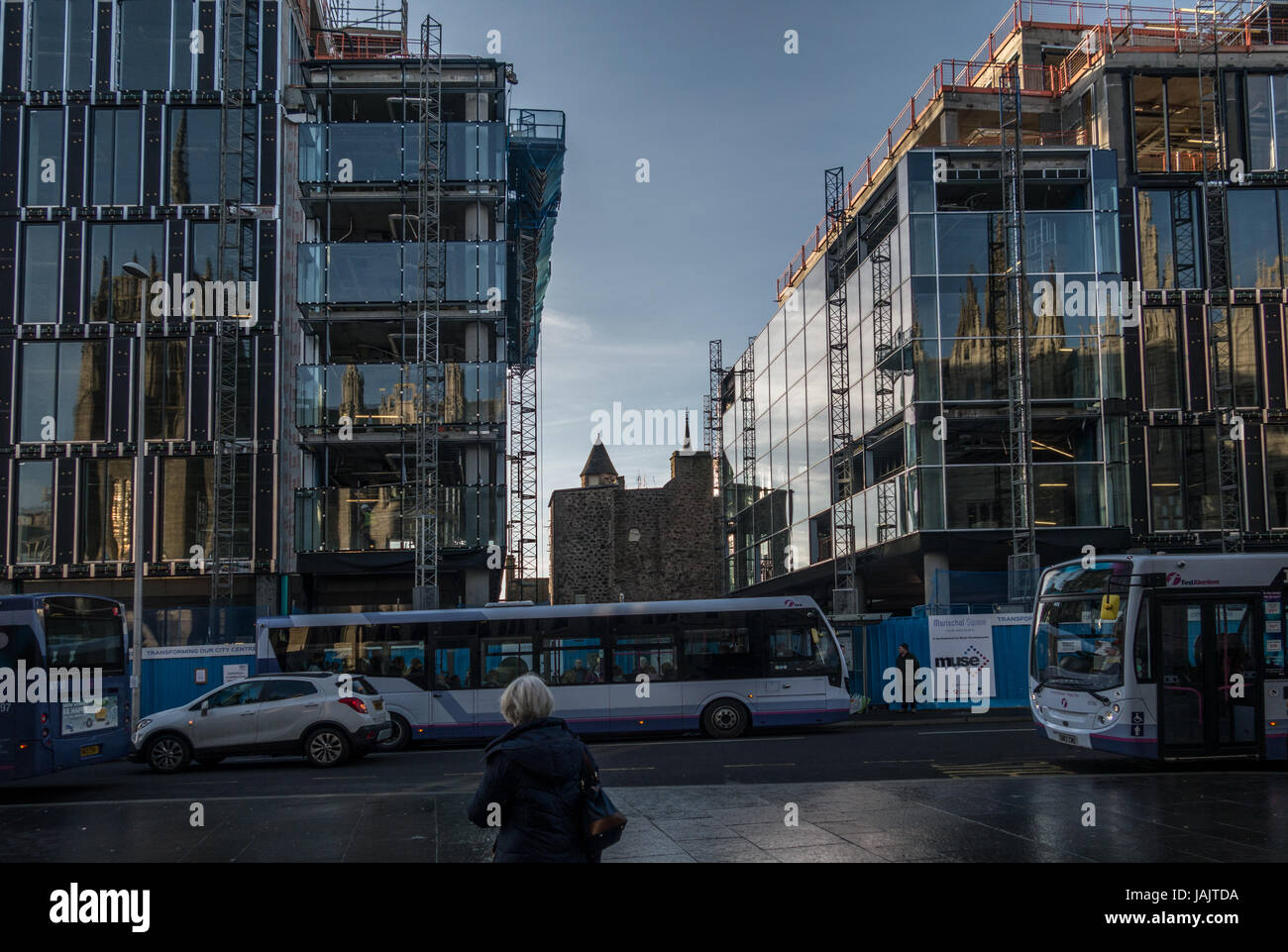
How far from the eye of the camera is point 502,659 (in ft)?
73.5

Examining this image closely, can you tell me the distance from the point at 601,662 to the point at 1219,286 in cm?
2368

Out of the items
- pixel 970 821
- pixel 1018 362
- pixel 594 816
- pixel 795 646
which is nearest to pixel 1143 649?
pixel 970 821

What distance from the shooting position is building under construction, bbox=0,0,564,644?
34.5m

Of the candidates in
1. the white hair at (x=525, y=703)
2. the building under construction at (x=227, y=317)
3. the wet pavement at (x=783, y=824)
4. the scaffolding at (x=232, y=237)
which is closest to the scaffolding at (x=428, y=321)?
the building under construction at (x=227, y=317)

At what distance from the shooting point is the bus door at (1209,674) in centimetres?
1458

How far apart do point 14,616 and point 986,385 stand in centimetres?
2563

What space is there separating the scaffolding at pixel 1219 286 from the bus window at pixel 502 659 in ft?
68.6

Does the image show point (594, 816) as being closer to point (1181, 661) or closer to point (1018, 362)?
point (1181, 661)

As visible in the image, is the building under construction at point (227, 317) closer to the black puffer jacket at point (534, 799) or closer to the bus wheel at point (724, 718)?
the bus wheel at point (724, 718)
